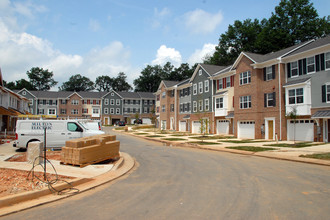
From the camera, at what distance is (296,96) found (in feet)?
84.1

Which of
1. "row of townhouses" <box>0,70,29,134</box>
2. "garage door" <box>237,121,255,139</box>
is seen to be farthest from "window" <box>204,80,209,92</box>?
"row of townhouses" <box>0,70,29,134</box>

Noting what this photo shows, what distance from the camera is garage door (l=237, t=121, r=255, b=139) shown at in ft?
100

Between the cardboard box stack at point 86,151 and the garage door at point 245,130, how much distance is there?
22021 millimetres

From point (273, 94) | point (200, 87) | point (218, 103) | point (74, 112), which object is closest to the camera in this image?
point (273, 94)

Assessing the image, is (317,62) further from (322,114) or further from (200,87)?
(200,87)

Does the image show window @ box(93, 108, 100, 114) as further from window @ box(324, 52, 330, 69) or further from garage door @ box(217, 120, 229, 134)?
window @ box(324, 52, 330, 69)

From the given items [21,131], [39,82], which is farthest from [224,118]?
[39,82]

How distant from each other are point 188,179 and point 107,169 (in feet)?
11.3

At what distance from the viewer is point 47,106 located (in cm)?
7806

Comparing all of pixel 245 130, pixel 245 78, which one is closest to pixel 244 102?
pixel 245 78

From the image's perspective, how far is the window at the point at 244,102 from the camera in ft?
101

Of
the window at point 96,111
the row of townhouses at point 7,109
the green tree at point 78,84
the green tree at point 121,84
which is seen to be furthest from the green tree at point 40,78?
the row of townhouses at point 7,109

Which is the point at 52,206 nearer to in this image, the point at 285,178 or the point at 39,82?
the point at 285,178

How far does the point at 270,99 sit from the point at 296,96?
3.23m
